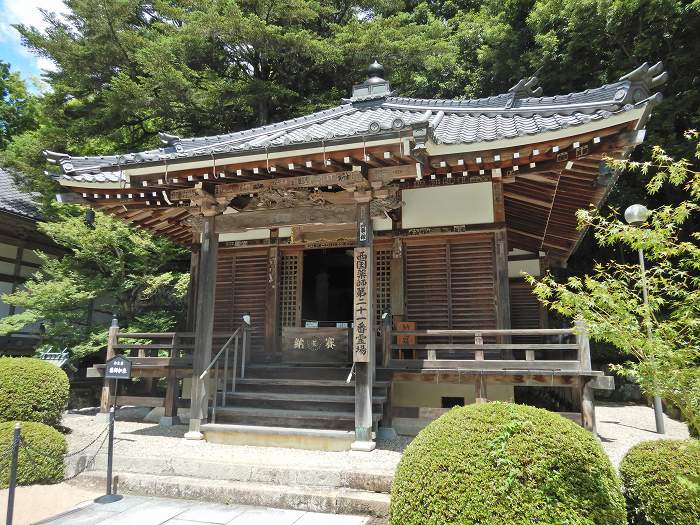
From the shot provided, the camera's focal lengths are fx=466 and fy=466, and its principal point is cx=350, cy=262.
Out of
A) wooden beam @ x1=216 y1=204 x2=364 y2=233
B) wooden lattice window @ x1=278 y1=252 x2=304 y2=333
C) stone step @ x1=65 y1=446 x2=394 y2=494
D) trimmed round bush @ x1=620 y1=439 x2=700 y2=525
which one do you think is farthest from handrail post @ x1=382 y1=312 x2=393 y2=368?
trimmed round bush @ x1=620 y1=439 x2=700 y2=525

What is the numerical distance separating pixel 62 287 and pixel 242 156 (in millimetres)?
9039

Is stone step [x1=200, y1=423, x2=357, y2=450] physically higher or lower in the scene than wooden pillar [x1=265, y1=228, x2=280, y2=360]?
lower

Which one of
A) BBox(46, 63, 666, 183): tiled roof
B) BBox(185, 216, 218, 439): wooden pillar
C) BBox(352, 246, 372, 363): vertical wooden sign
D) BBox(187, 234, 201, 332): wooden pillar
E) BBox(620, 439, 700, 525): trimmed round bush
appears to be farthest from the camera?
BBox(187, 234, 201, 332): wooden pillar

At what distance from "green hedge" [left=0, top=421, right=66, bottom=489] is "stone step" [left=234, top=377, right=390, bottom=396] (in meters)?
2.99

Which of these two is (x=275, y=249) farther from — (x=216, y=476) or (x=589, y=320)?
(x=589, y=320)

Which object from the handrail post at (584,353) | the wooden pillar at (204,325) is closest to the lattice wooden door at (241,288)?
the wooden pillar at (204,325)

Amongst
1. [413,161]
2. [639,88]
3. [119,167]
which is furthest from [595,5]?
[119,167]

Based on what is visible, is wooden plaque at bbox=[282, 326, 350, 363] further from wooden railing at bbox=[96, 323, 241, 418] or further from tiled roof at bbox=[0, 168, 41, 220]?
tiled roof at bbox=[0, 168, 41, 220]

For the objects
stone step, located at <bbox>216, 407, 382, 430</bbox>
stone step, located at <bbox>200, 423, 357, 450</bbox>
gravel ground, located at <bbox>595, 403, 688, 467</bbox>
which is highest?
stone step, located at <bbox>216, 407, 382, 430</bbox>

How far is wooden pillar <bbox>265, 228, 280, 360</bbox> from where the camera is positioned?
10094mm

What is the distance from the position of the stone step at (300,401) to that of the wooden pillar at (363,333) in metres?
0.52

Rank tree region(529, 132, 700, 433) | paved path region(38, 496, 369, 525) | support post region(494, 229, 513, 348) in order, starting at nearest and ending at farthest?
tree region(529, 132, 700, 433) → paved path region(38, 496, 369, 525) → support post region(494, 229, 513, 348)

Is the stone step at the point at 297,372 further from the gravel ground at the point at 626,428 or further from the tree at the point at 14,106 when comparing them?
the tree at the point at 14,106

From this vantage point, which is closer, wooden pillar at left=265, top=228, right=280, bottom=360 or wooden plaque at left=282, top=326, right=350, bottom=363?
wooden plaque at left=282, top=326, right=350, bottom=363
